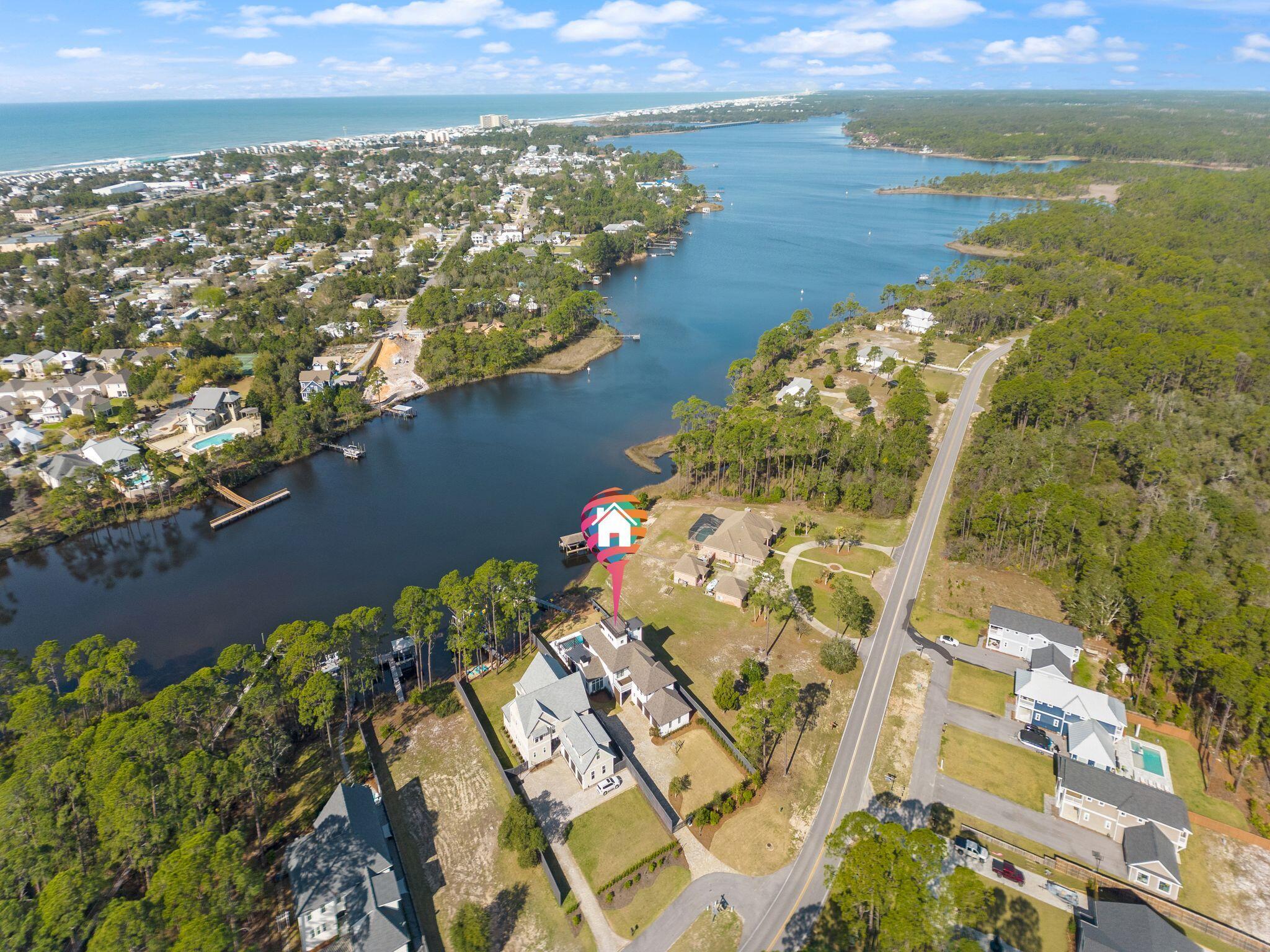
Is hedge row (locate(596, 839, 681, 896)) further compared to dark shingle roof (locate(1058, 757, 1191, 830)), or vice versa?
dark shingle roof (locate(1058, 757, 1191, 830))

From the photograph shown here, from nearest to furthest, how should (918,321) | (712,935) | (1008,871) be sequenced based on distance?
(712,935), (1008,871), (918,321)

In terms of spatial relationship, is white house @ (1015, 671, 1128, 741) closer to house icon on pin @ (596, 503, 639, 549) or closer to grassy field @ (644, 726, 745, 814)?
grassy field @ (644, 726, 745, 814)

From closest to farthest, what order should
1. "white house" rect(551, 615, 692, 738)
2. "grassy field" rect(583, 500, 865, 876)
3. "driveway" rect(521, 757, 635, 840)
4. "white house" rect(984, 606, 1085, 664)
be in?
"grassy field" rect(583, 500, 865, 876), "driveway" rect(521, 757, 635, 840), "white house" rect(551, 615, 692, 738), "white house" rect(984, 606, 1085, 664)

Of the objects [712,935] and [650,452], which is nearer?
[712,935]

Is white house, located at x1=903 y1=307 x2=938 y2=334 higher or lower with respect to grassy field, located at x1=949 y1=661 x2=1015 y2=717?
higher

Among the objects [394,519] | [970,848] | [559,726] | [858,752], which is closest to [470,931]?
[559,726]

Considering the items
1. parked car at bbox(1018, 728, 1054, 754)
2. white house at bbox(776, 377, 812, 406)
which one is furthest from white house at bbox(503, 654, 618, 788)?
white house at bbox(776, 377, 812, 406)

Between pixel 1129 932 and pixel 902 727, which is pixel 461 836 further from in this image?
pixel 1129 932

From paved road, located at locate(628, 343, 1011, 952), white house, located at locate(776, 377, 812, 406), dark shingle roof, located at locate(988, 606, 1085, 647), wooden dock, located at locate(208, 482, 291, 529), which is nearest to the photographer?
paved road, located at locate(628, 343, 1011, 952)
